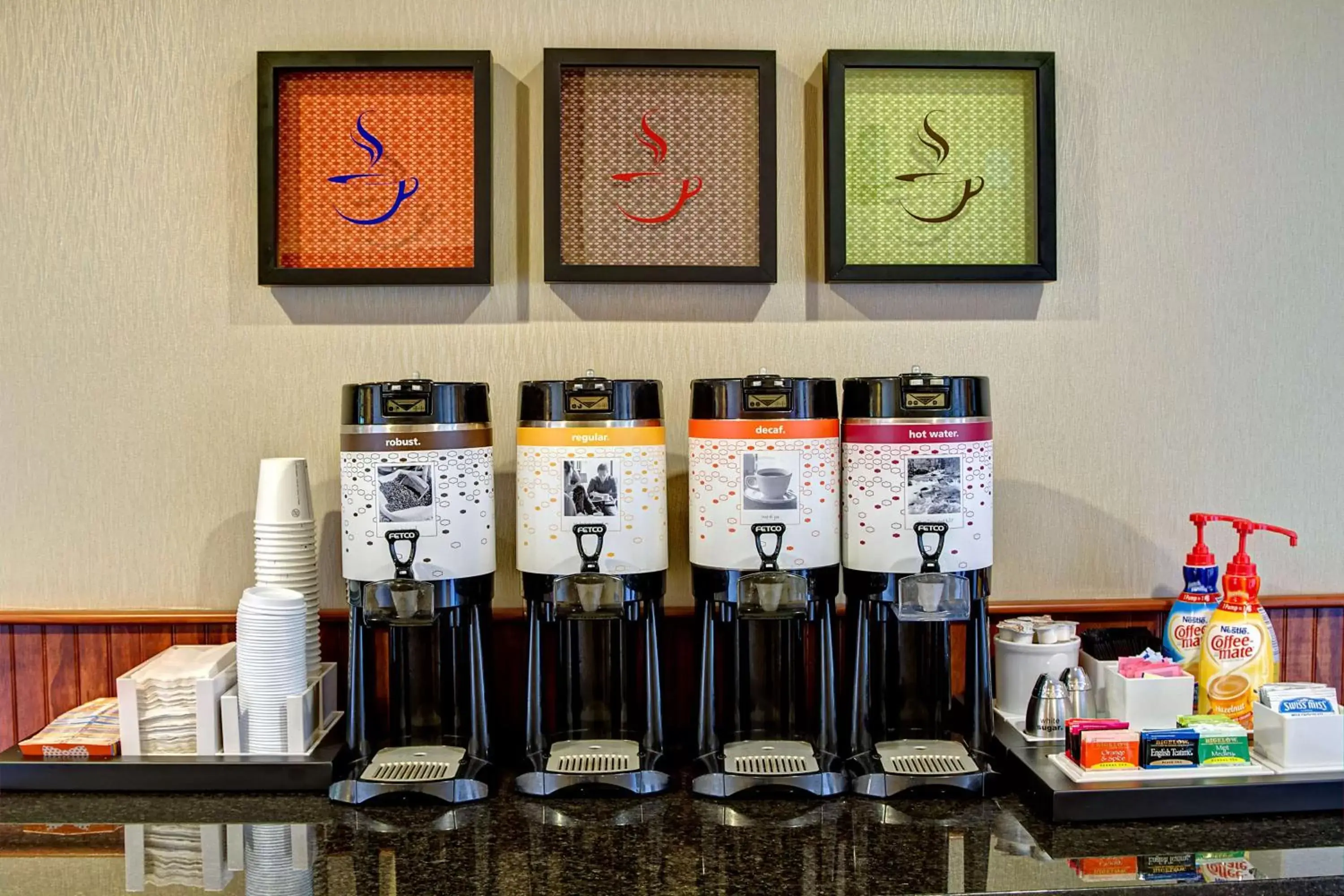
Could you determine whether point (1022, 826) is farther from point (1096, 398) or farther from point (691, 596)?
point (1096, 398)

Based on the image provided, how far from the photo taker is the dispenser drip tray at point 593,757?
1454 mm

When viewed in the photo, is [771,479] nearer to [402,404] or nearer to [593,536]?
[593,536]

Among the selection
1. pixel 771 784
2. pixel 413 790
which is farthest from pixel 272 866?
pixel 771 784

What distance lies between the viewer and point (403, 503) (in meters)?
1.45

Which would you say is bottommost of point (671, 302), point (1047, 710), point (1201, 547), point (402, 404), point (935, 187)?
point (1047, 710)

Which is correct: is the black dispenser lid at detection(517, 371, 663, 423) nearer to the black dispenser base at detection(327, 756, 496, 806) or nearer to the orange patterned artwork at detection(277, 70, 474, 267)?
the orange patterned artwork at detection(277, 70, 474, 267)

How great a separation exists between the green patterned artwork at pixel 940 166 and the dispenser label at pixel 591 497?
57cm

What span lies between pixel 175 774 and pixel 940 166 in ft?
5.11

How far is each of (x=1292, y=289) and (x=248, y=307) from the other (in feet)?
6.07

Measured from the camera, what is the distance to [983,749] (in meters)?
1.51

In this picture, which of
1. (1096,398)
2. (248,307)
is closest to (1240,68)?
(1096,398)

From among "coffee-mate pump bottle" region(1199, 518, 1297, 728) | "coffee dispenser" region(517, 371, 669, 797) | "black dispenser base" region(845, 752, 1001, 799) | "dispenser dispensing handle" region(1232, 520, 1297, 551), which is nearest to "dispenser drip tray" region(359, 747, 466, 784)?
"coffee dispenser" region(517, 371, 669, 797)

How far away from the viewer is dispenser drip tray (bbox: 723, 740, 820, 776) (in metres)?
1.44

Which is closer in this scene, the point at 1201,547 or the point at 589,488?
the point at 589,488
